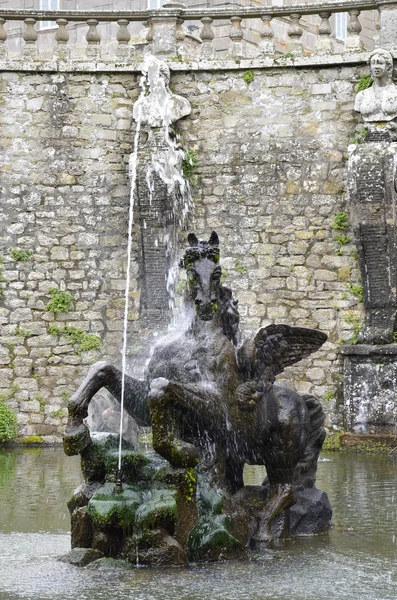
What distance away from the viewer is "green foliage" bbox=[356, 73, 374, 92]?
581 inches

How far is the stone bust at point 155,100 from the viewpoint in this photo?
15.2m

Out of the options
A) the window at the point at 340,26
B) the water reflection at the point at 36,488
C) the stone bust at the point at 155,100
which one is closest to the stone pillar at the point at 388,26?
the stone bust at the point at 155,100

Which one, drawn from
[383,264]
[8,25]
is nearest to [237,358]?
[383,264]

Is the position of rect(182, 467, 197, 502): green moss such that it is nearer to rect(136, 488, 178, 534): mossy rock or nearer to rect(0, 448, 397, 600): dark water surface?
rect(136, 488, 178, 534): mossy rock

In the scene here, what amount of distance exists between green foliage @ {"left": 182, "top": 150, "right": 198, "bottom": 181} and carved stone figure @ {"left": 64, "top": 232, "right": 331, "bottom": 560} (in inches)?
298

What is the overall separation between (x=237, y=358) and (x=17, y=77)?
8.70m

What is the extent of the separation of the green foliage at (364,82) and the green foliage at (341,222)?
4.82 feet

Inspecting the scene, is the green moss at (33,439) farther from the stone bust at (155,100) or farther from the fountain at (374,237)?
the stone bust at (155,100)

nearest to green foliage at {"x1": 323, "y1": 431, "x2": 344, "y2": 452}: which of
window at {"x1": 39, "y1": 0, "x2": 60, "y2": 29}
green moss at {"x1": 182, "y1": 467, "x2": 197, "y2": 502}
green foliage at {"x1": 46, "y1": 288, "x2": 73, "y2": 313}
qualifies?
green foliage at {"x1": 46, "y1": 288, "x2": 73, "y2": 313}

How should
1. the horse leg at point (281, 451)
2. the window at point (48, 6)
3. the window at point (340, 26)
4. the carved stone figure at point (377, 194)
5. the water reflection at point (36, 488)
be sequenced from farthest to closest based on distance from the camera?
the window at point (340, 26), the window at point (48, 6), the carved stone figure at point (377, 194), the water reflection at point (36, 488), the horse leg at point (281, 451)

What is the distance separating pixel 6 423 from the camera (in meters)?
15.1

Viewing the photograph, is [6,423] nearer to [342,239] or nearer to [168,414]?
[342,239]

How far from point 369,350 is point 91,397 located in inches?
287

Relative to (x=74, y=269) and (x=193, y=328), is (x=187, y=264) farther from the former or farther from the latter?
(x=74, y=269)
